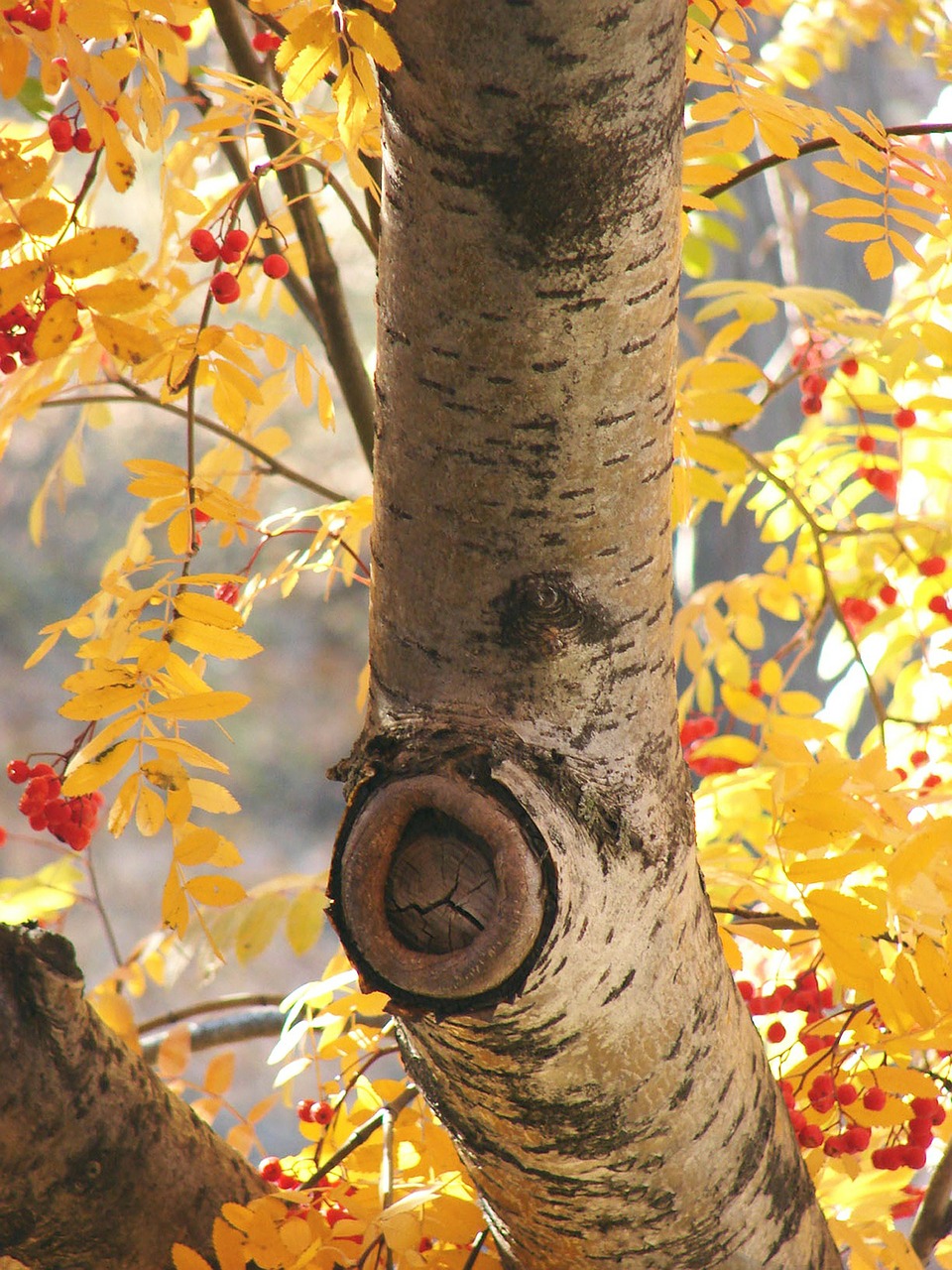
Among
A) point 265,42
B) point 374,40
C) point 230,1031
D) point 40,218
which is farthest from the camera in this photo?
point 230,1031

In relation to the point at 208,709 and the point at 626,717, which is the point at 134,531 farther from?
the point at 626,717

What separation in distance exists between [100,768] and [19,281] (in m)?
0.24

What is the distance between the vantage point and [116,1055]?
57 cm

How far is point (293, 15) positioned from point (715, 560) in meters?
1.73

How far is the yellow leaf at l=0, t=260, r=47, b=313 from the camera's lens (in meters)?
0.52

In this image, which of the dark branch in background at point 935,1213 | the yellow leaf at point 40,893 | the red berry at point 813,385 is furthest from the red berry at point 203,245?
the dark branch in background at point 935,1213

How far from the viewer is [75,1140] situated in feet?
1.75

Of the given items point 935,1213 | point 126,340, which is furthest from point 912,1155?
point 126,340

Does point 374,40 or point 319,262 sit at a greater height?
point 319,262

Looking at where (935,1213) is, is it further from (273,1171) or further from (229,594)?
(229,594)

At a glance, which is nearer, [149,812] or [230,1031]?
[149,812]

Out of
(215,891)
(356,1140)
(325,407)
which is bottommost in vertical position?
(356,1140)

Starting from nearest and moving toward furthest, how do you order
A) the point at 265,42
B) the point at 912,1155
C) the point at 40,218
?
the point at 40,218
the point at 912,1155
the point at 265,42

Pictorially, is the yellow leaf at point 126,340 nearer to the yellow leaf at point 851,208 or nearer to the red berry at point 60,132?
the red berry at point 60,132
